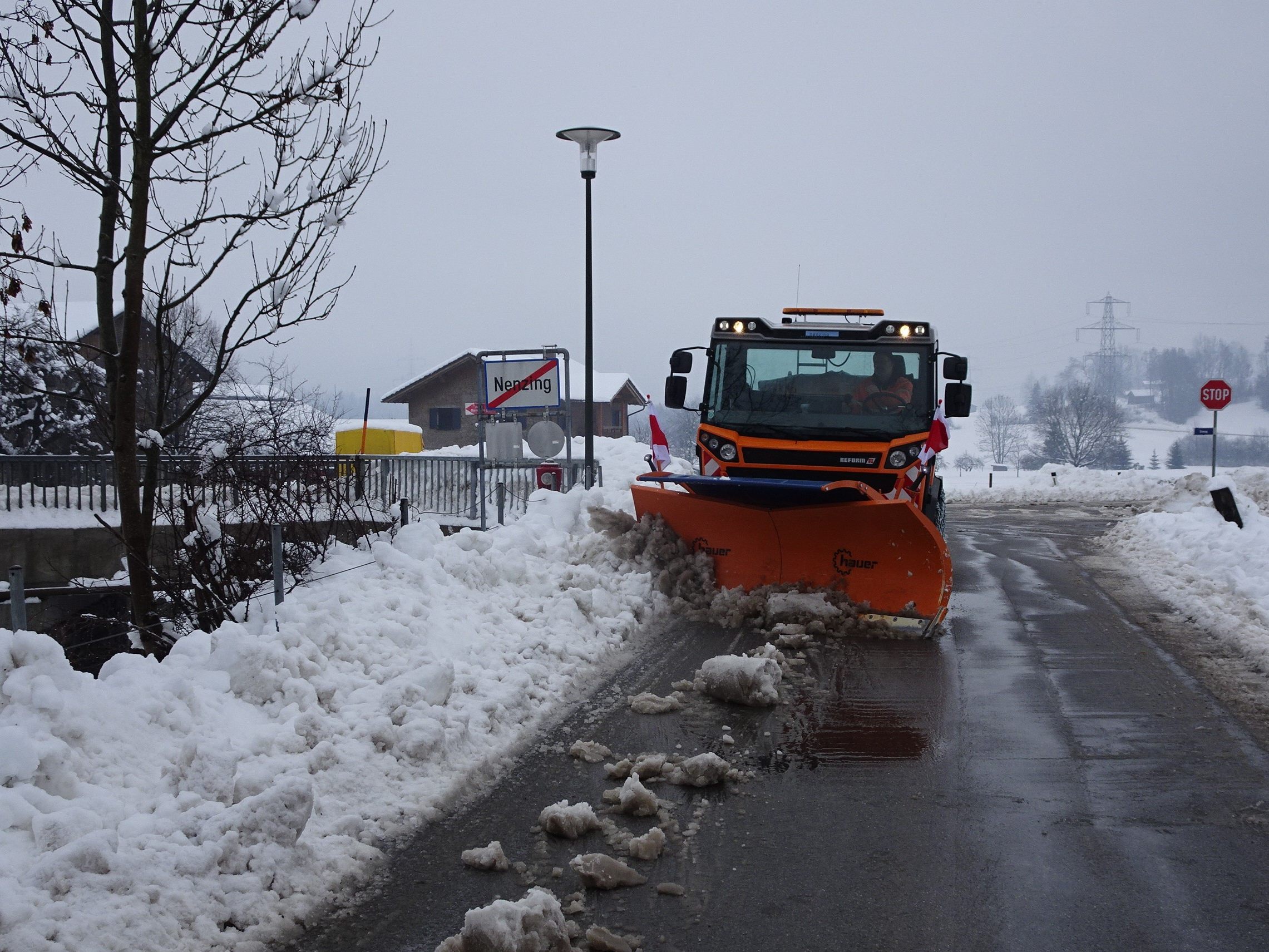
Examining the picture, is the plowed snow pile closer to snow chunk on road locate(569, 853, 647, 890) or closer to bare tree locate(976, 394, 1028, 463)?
snow chunk on road locate(569, 853, 647, 890)

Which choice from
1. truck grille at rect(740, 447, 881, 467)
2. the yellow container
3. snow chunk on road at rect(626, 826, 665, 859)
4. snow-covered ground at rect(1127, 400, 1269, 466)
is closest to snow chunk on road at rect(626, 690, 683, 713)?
snow chunk on road at rect(626, 826, 665, 859)

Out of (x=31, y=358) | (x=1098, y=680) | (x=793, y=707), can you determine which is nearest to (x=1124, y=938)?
(x=793, y=707)

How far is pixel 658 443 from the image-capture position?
10.9 metres

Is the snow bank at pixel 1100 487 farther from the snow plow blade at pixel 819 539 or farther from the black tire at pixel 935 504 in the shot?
the snow plow blade at pixel 819 539

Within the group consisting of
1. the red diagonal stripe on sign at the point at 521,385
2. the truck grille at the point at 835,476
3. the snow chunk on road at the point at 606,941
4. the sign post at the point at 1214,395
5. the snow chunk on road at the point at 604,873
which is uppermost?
the sign post at the point at 1214,395

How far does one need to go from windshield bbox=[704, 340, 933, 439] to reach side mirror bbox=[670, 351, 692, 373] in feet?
1.11

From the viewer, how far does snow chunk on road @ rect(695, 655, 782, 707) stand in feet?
20.5

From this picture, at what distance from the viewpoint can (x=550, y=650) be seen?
7.03m

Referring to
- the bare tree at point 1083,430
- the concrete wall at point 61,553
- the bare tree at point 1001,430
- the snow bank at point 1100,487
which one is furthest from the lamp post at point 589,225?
the bare tree at point 1001,430

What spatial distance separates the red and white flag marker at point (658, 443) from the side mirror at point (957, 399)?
2779mm

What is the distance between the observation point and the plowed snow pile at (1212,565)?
333 inches

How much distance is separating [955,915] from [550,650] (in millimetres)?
3809

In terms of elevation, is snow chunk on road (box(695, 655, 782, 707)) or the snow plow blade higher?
the snow plow blade

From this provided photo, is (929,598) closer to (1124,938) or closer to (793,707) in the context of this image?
(793,707)
